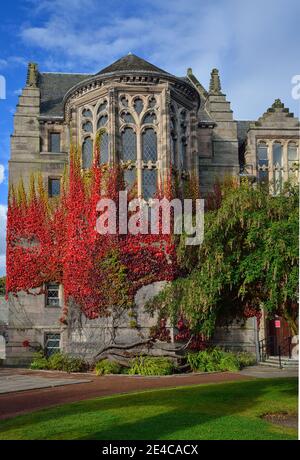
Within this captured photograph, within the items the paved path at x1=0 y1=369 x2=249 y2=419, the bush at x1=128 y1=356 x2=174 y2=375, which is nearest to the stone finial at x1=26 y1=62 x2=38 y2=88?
the paved path at x1=0 y1=369 x2=249 y2=419

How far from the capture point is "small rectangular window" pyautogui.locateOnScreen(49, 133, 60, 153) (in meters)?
31.6

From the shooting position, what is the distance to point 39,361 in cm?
2684

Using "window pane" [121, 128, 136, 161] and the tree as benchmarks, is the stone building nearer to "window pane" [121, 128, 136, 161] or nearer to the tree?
"window pane" [121, 128, 136, 161]

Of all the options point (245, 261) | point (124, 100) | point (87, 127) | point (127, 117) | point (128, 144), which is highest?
point (124, 100)

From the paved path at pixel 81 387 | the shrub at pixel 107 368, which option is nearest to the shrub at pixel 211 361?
the paved path at pixel 81 387

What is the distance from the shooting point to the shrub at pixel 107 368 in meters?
23.4

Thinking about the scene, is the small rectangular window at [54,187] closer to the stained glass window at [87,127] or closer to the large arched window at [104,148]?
the stained glass window at [87,127]

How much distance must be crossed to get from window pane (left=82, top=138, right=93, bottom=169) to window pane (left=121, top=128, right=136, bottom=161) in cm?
193

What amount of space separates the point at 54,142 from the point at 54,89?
4707 millimetres

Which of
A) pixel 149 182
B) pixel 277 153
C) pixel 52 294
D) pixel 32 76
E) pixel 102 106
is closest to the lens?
Result: pixel 149 182

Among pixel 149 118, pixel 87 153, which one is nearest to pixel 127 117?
pixel 149 118

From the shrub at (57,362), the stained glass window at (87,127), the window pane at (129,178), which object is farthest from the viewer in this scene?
the stained glass window at (87,127)

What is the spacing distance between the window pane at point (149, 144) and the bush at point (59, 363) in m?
10.3

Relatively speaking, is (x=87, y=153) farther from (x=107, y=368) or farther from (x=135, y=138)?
(x=107, y=368)
